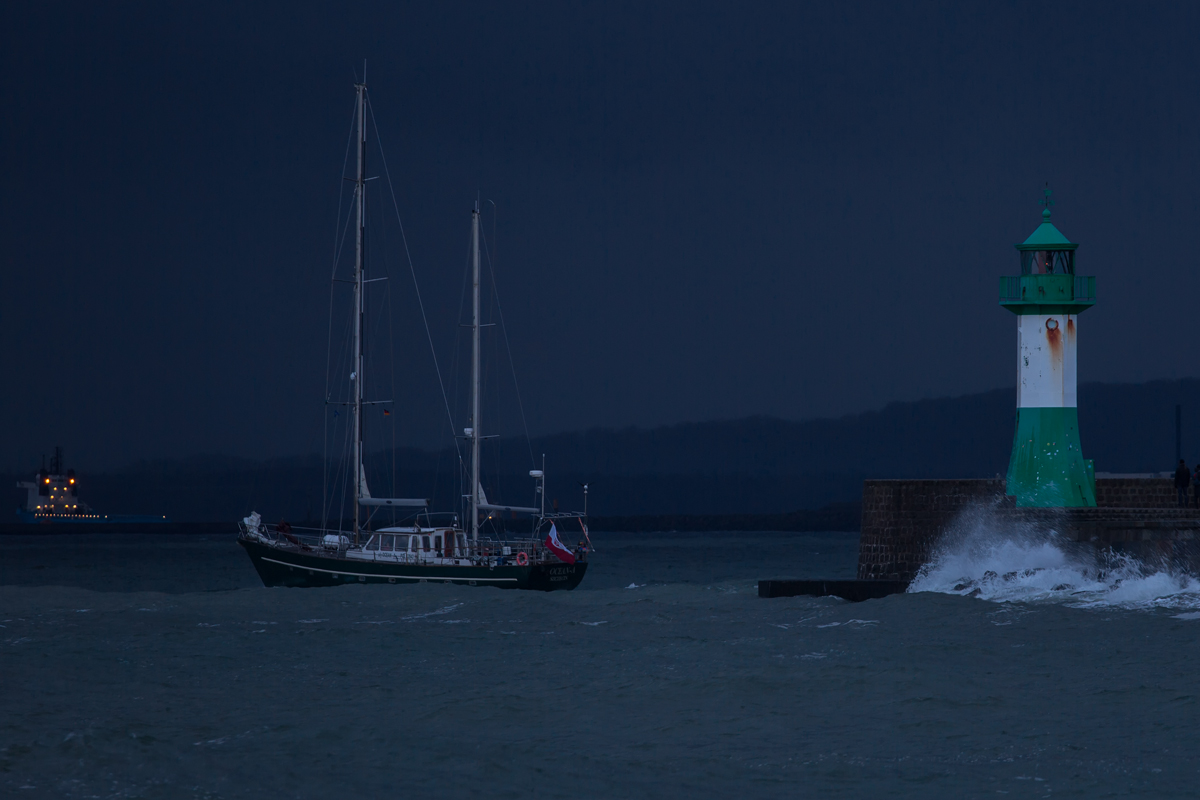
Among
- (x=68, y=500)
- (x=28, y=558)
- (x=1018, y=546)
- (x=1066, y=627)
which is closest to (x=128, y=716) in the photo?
(x=1066, y=627)

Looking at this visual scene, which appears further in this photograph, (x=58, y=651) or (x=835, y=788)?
(x=58, y=651)

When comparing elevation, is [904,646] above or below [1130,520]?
below

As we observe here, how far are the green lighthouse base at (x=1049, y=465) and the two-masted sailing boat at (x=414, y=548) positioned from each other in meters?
13.1

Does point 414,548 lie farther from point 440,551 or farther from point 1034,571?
point 1034,571

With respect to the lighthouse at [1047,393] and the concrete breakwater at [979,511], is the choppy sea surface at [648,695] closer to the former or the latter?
the concrete breakwater at [979,511]

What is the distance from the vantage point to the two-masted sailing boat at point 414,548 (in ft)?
122

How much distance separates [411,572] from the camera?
37.1 metres

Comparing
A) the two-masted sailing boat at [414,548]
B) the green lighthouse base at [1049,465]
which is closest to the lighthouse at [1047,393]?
the green lighthouse base at [1049,465]

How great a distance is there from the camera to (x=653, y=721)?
15.3 metres

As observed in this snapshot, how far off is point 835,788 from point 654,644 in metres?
10.9

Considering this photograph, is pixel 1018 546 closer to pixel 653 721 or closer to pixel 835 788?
pixel 653 721

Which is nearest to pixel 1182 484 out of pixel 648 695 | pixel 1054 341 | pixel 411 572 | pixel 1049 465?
pixel 1049 465

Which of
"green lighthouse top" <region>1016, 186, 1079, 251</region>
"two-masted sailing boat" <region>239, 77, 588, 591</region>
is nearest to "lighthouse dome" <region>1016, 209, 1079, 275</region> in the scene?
"green lighthouse top" <region>1016, 186, 1079, 251</region>

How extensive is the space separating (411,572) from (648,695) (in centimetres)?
2085
